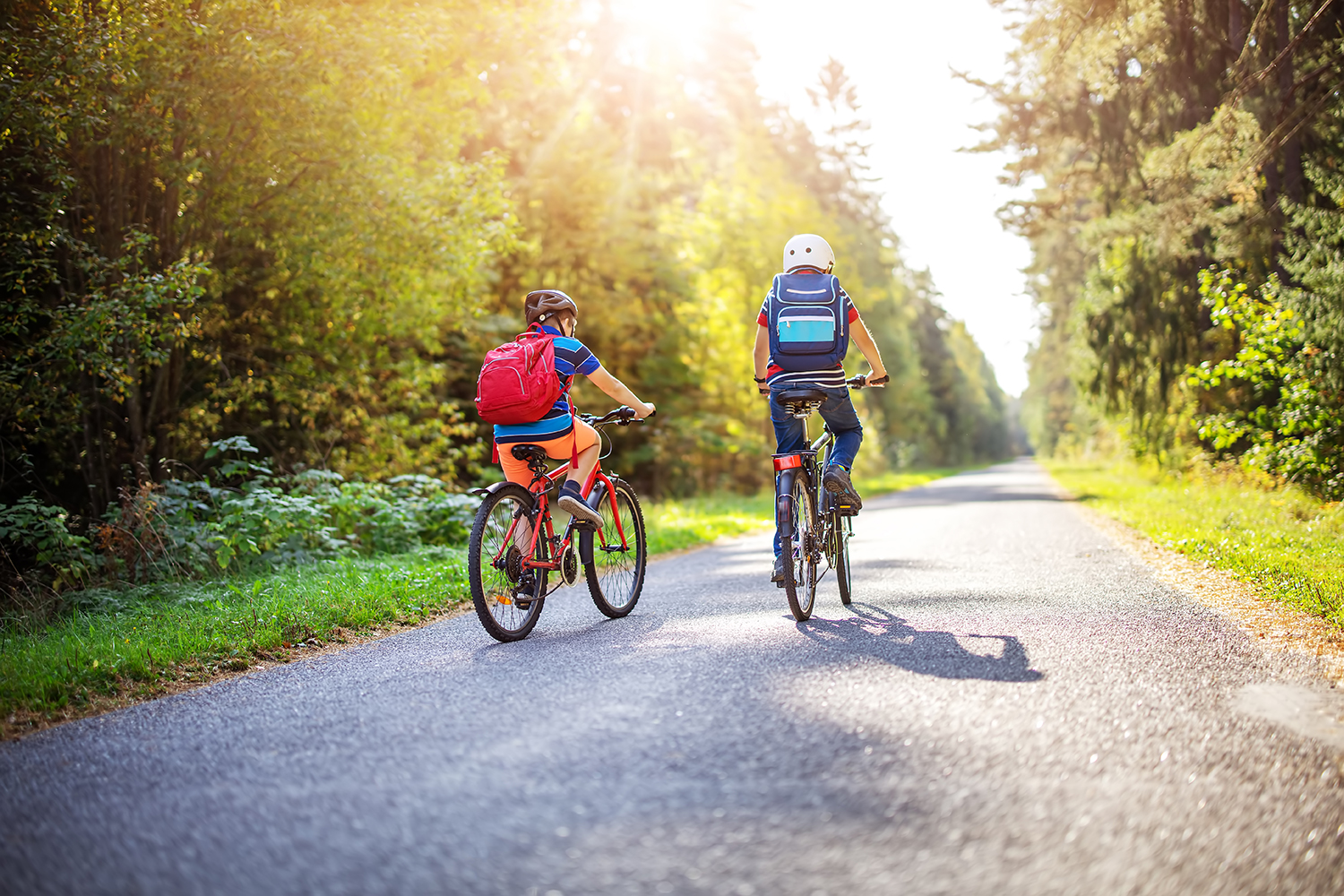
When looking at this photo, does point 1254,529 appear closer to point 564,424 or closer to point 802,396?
point 802,396

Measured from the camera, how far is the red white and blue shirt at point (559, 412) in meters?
5.55

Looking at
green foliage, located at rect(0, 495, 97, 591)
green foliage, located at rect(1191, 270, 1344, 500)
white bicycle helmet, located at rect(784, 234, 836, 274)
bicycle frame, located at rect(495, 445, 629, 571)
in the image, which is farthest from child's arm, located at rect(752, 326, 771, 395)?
green foliage, located at rect(1191, 270, 1344, 500)

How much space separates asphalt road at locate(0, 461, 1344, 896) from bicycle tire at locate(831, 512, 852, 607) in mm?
991

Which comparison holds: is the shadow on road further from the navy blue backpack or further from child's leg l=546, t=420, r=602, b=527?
the navy blue backpack

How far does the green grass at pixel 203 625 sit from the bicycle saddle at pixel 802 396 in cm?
280

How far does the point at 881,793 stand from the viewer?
9.16 feet

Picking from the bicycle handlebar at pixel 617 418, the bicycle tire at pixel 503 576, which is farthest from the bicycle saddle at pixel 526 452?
the bicycle handlebar at pixel 617 418

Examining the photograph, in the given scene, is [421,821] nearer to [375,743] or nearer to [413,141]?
[375,743]

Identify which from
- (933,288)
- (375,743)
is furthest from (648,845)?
(933,288)

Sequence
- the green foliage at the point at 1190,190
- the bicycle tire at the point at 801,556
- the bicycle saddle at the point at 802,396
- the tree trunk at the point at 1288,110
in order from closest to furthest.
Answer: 1. the bicycle tire at the point at 801,556
2. the bicycle saddle at the point at 802,396
3. the green foliage at the point at 1190,190
4. the tree trunk at the point at 1288,110

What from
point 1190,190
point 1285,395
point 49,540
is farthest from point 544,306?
point 1190,190

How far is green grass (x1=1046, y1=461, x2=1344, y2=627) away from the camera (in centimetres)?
618

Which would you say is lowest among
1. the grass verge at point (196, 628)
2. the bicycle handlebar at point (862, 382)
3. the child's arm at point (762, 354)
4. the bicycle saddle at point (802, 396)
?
the grass verge at point (196, 628)

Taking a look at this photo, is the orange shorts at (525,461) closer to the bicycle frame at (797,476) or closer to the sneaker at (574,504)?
the sneaker at (574,504)
